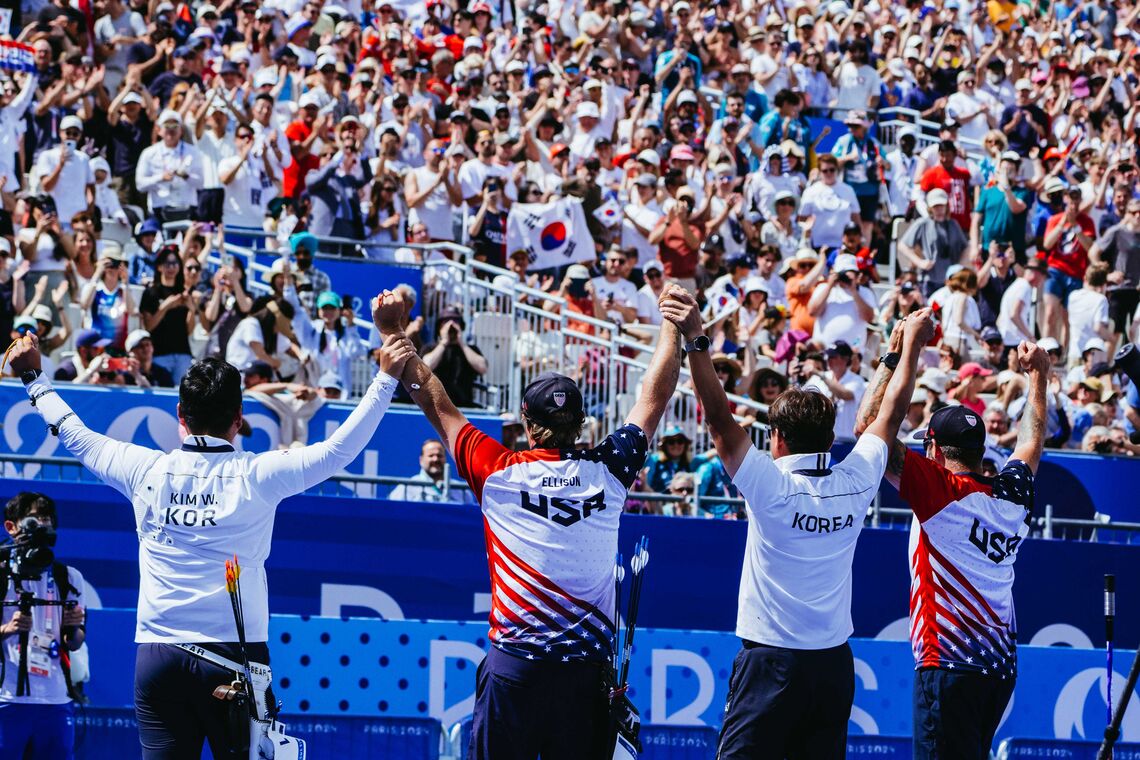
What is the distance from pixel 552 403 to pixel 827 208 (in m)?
14.2

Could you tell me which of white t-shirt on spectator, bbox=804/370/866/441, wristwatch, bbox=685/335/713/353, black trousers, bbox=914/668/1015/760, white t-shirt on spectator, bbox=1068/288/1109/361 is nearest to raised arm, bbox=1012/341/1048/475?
black trousers, bbox=914/668/1015/760

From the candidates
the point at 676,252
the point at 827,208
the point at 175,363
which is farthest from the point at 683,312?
the point at 827,208

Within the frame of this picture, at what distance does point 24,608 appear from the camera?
805 cm

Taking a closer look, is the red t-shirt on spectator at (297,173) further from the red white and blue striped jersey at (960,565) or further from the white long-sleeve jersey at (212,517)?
the red white and blue striped jersey at (960,565)

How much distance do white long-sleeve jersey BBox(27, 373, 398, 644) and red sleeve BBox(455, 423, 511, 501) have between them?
32 centimetres

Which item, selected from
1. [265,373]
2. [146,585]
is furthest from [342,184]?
[146,585]

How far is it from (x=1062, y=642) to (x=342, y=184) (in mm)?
8439

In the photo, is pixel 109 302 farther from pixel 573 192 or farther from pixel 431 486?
pixel 573 192

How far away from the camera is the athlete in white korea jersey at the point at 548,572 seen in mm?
6098

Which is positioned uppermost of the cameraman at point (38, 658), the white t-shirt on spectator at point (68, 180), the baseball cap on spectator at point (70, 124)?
the baseball cap on spectator at point (70, 124)

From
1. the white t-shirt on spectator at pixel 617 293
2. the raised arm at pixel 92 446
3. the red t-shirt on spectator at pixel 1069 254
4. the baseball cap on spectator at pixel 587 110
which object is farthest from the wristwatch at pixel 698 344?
the red t-shirt on spectator at pixel 1069 254

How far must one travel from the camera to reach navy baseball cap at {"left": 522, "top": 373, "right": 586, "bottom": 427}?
628 centimetres

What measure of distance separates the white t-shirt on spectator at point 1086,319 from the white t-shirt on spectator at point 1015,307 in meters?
0.48

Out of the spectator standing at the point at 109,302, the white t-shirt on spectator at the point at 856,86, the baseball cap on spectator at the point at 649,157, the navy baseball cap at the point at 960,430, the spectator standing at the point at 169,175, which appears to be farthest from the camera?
the white t-shirt on spectator at the point at 856,86
